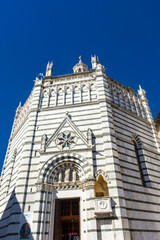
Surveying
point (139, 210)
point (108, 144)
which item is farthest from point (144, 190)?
point (108, 144)

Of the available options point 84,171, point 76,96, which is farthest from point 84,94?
point 84,171

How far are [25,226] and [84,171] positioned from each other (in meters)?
4.44

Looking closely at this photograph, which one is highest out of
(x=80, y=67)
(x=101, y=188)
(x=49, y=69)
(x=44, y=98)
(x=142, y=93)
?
(x=80, y=67)

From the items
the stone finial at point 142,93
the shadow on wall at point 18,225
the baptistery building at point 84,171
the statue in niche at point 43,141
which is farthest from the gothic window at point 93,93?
the shadow on wall at point 18,225

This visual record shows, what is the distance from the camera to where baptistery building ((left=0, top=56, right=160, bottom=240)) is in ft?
32.6

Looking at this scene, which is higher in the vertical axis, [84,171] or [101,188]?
[84,171]

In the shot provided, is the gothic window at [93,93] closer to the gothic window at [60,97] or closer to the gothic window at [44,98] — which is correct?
the gothic window at [60,97]

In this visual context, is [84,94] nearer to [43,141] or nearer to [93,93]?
[93,93]

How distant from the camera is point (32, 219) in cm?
1015

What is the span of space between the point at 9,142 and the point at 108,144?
37.6 ft

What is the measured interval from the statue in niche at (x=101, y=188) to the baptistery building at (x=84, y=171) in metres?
0.02

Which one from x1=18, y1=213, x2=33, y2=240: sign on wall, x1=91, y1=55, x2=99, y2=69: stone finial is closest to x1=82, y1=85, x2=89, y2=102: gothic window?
x1=91, y1=55, x2=99, y2=69: stone finial

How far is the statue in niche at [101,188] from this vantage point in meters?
11.2

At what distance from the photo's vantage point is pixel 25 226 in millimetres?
10008
